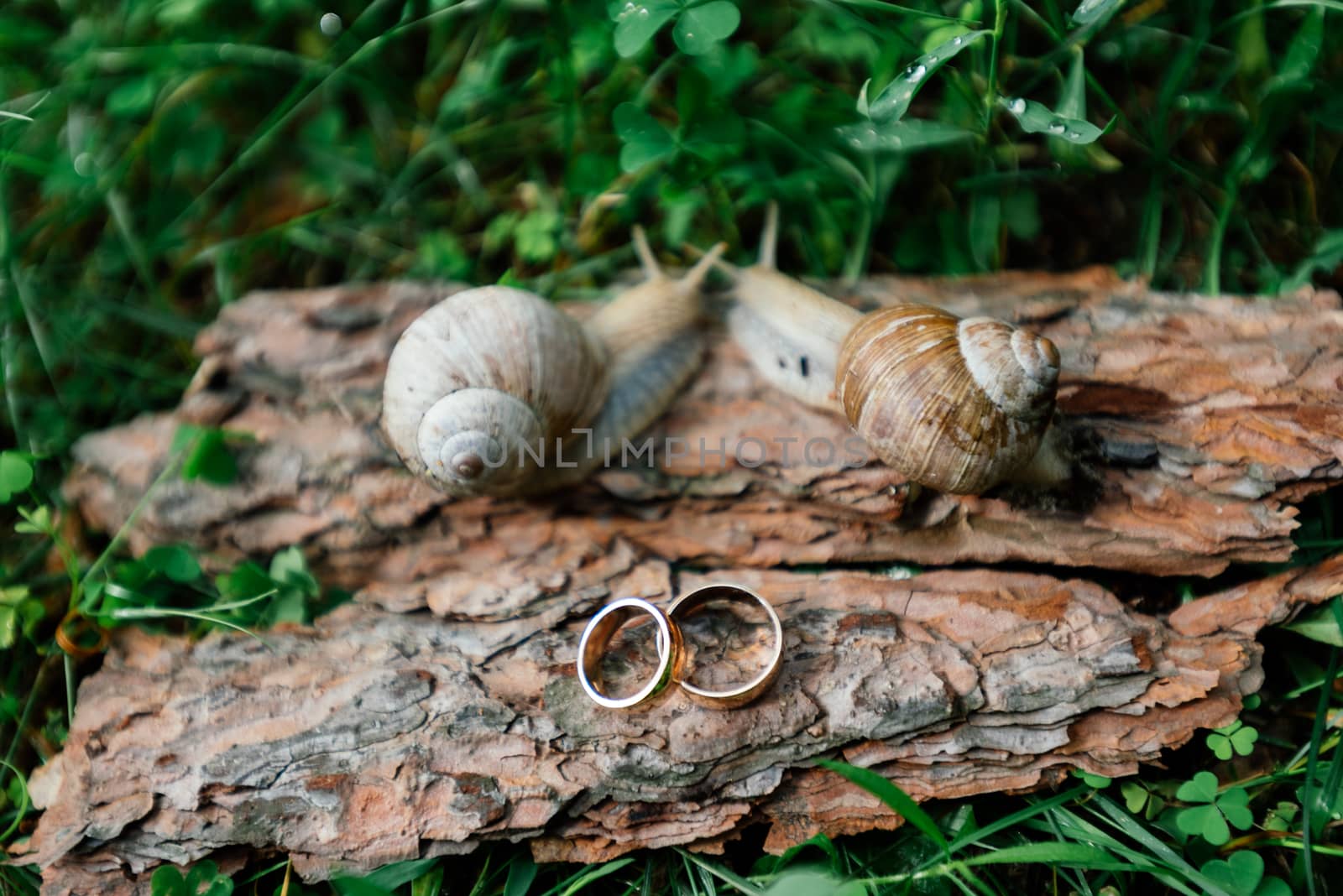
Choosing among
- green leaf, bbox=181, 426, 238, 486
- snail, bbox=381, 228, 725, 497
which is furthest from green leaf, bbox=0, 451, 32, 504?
Result: snail, bbox=381, 228, 725, 497

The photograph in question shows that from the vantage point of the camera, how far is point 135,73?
140 inches

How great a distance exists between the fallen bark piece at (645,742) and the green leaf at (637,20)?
5.61 feet

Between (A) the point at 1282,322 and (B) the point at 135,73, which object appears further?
(B) the point at 135,73

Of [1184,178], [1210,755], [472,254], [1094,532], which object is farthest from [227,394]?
[1184,178]

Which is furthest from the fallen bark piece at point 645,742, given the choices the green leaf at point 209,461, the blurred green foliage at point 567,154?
the blurred green foliage at point 567,154

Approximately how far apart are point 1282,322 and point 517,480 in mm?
2352

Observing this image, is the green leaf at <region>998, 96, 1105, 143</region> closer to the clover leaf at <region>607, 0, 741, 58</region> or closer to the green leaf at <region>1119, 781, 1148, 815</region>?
the clover leaf at <region>607, 0, 741, 58</region>

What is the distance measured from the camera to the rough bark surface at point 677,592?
2.37 m

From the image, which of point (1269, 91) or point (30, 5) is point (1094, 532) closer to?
point (1269, 91)

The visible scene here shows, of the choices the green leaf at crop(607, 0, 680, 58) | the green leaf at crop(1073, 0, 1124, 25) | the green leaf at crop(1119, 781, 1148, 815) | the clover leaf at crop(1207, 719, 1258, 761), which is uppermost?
the green leaf at crop(607, 0, 680, 58)

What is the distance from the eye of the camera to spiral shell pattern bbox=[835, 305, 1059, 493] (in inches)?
95.8

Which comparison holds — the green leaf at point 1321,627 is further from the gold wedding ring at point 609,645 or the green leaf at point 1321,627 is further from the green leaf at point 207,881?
the green leaf at point 207,881

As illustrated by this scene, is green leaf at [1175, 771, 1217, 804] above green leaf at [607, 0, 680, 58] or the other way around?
the other way around

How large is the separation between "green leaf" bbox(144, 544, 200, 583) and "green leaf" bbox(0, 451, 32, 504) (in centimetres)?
49
